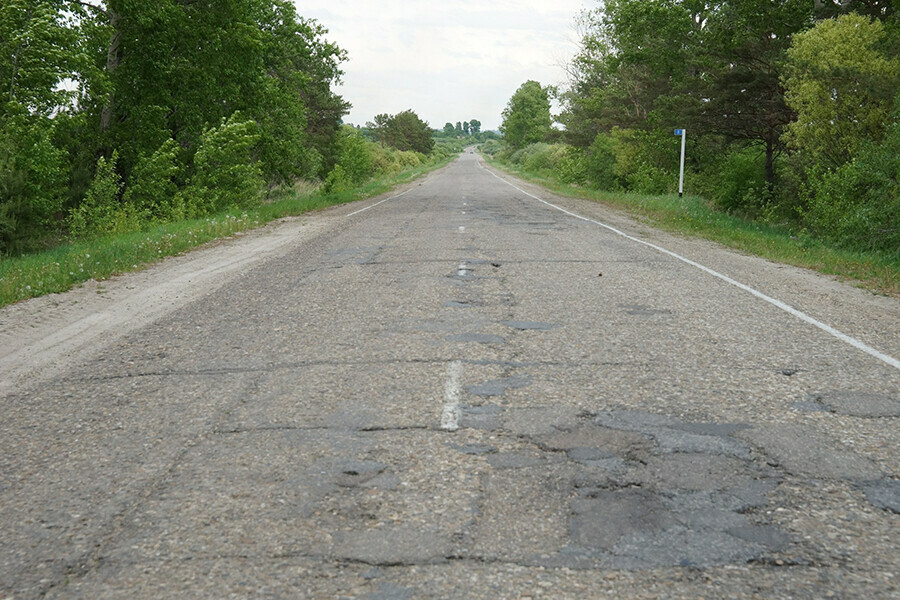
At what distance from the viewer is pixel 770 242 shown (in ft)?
47.4

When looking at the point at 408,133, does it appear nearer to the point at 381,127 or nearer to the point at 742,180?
the point at 381,127

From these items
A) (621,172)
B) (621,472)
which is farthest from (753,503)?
(621,172)

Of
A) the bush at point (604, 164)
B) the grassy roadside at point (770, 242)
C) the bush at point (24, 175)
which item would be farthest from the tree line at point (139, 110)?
the bush at point (604, 164)

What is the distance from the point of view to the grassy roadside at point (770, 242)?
35.5 ft

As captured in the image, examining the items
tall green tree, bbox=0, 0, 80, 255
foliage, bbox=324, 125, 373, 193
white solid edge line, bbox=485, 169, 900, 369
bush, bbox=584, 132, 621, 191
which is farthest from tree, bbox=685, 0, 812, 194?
foliage, bbox=324, 125, 373, 193

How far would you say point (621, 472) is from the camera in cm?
380

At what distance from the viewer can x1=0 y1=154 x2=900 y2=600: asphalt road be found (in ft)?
9.68

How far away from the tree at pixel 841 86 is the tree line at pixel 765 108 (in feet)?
0.10

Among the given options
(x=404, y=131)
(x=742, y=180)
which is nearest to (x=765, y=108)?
(x=742, y=180)

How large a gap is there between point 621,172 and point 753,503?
33.1 m

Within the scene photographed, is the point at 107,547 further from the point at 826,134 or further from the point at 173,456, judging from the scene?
the point at 826,134

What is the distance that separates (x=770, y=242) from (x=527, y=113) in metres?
103

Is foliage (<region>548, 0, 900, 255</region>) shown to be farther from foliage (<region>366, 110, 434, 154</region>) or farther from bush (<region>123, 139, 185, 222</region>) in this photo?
foliage (<region>366, 110, 434, 154</region>)

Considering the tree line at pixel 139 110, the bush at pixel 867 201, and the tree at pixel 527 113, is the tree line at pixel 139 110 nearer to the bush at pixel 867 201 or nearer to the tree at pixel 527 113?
the bush at pixel 867 201
